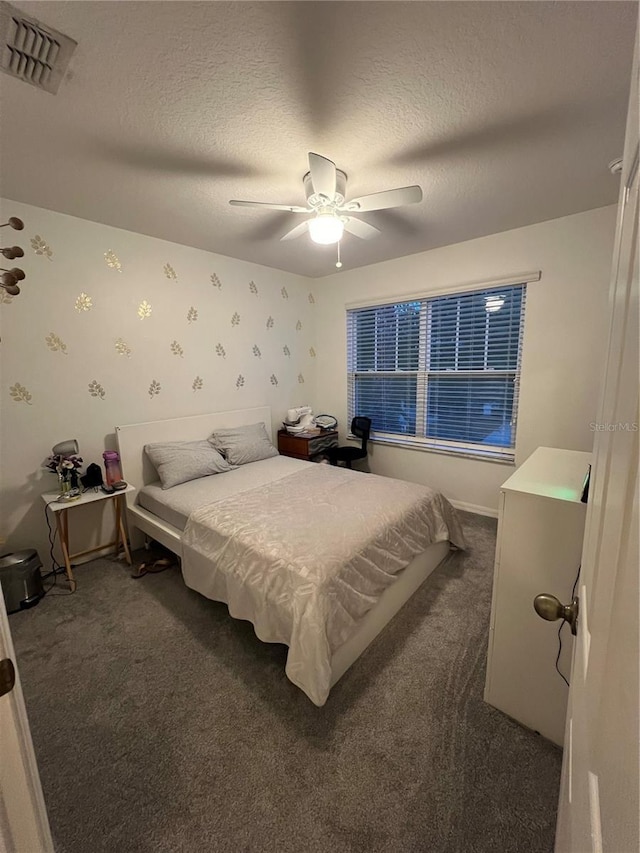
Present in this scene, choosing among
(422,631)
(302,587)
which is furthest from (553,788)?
(302,587)

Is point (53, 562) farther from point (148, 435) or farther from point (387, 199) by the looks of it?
point (387, 199)

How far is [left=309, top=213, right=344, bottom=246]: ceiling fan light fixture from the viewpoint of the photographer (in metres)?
1.89

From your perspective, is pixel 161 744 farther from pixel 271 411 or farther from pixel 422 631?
pixel 271 411

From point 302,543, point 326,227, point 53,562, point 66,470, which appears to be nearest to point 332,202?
point 326,227

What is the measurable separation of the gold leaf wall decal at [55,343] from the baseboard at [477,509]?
11.6ft

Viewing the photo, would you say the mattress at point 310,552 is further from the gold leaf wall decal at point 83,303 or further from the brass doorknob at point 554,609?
the gold leaf wall decal at point 83,303

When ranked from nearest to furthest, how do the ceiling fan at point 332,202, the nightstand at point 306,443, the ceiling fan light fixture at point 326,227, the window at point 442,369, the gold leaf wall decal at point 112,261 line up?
the ceiling fan at point 332,202 → the ceiling fan light fixture at point 326,227 → the gold leaf wall decal at point 112,261 → the window at point 442,369 → the nightstand at point 306,443

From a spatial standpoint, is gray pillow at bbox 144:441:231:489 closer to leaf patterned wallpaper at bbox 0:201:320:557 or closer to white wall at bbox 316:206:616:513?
leaf patterned wallpaper at bbox 0:201:320:557

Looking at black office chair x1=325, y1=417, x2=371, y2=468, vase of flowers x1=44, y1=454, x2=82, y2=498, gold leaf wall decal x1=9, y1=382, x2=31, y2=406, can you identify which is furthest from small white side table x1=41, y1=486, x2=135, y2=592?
black office chair x1=325, y1=417, x2=371, y2=468

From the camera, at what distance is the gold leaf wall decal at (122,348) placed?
271cm

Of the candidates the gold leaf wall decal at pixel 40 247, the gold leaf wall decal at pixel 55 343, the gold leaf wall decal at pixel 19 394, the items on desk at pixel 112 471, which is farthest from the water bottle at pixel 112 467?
the gold leaf wall decal at pixel 40 247

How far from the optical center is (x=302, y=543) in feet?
5.66

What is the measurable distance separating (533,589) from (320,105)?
7.11 feet

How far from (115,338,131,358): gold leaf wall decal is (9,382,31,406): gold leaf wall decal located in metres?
0.67
